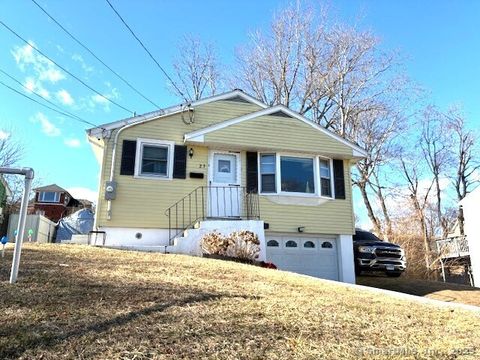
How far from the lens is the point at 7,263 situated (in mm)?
6312

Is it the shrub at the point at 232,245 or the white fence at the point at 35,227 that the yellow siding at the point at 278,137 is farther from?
the white fence at the point at 35,227

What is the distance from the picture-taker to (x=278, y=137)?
13234mm

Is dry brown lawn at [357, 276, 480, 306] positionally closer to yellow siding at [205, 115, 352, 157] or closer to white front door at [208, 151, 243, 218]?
yellow siding at [205, 115, 352, 157]

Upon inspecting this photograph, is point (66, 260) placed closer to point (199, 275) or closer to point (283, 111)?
point (199, 275)

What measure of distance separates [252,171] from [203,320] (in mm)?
9235

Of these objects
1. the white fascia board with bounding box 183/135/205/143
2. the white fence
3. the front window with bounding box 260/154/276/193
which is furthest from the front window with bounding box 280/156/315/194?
the white fence

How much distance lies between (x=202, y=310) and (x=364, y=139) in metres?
22.9

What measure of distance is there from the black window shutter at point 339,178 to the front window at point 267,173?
210cm

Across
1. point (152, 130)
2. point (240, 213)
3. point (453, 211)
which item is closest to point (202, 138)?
point (152, 130)

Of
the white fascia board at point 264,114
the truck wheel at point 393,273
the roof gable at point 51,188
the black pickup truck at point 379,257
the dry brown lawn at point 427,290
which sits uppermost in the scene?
the roof gable at point 51,188

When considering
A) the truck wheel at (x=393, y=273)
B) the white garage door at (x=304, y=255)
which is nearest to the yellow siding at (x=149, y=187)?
the white garage door at (x=304, y=255)

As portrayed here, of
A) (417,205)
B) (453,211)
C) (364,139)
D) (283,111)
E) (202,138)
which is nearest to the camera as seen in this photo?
(202,138)

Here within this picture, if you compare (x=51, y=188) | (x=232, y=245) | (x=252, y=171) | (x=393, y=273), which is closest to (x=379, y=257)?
(x=393, y=273)

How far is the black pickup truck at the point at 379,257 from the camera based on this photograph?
1279 centimetres
